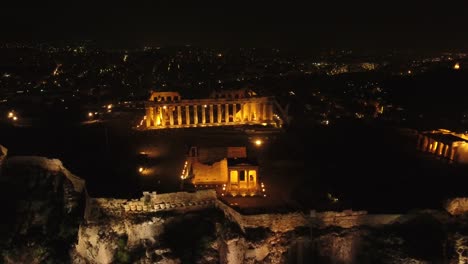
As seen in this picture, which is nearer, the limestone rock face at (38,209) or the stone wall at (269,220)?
the limestone rock face at (38,209)

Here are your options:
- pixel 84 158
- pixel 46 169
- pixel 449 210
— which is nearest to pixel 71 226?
pixel 46 169

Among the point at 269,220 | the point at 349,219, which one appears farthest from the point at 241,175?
the point at 349,219

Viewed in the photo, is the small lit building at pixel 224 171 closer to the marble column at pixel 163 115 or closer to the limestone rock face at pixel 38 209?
the limestone rock face at pixel 38 209

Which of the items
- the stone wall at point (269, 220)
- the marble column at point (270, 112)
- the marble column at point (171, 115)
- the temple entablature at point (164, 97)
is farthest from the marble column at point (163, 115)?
the stone wall at point (269, 220)

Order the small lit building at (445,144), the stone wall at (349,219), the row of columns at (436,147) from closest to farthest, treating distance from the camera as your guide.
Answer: the stone wall at (349,219), the small lit building at (445,144), the row of columns at (436,147)

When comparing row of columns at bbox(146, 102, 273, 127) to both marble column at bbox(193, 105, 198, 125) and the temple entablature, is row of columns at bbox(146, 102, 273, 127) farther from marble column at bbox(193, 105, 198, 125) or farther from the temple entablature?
the temple entablature

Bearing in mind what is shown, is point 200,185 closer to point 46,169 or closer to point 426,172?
point 46,169

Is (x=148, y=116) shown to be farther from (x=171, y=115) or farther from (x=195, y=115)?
(x=195, y=115)

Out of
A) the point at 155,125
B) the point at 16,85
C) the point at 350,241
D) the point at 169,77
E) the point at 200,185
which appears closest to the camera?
the point at 350,241
